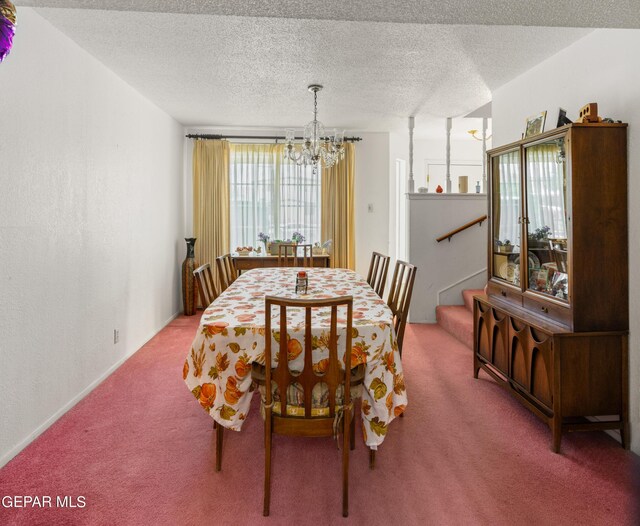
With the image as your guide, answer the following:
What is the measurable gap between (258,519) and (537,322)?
184 centimetres

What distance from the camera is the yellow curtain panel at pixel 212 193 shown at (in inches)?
215

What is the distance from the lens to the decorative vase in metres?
5.20

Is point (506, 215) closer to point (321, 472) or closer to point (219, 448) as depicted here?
point (321, 472)

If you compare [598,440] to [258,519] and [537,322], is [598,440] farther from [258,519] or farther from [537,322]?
[258,519]

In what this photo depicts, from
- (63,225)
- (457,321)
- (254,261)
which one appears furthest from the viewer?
(254,261)

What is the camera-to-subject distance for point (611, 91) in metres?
2.39

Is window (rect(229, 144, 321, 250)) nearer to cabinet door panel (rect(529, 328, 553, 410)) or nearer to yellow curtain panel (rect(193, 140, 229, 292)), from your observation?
yellow curtain panel (rect(193, 140, 229, 292))

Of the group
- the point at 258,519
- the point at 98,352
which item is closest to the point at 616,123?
the point at 258,519

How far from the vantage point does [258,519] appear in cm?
168

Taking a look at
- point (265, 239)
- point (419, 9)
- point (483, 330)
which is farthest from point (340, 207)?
point (419, 9)

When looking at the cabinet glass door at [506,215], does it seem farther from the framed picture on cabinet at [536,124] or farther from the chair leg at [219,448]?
the chair leg at [219,448]

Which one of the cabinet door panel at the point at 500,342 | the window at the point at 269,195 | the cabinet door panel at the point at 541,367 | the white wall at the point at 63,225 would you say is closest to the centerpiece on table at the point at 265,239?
the window at the point at 269,195

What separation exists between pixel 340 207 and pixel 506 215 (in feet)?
9.32

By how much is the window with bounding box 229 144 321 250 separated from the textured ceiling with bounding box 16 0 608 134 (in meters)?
1.19
